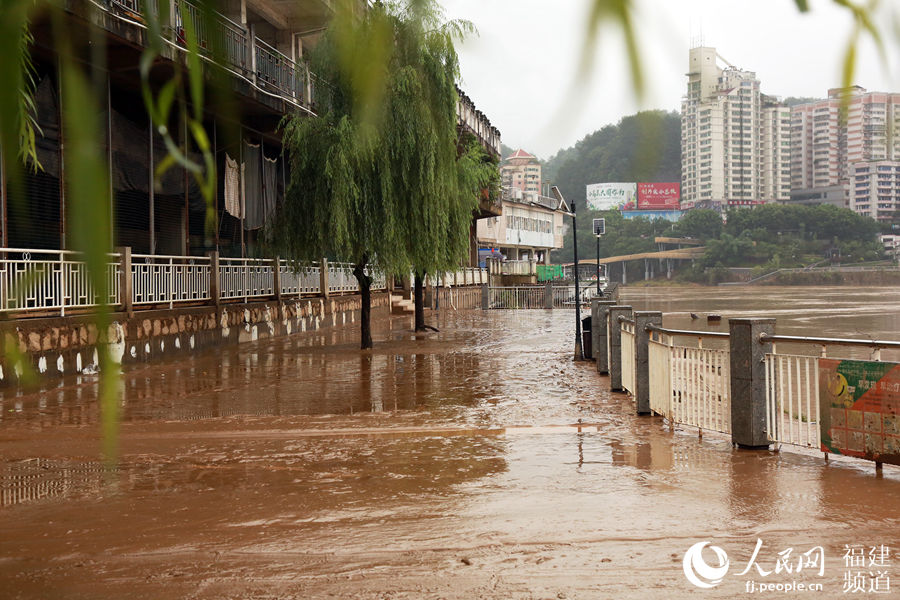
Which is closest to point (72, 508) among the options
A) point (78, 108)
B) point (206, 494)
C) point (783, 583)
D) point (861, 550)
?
point (206, 494)

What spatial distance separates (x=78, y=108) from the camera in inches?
47.1

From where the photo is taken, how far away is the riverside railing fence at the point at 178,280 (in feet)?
46.0

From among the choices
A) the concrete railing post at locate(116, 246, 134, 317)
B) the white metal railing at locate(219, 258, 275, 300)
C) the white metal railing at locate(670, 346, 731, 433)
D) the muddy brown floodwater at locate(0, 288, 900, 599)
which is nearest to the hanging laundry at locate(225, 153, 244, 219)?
the white metal railing at locate(219, 258, 275, 300)

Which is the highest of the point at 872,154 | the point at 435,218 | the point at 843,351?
the point at 435,218

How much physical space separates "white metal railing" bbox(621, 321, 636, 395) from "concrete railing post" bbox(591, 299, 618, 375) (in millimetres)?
2114

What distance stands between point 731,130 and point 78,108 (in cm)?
107

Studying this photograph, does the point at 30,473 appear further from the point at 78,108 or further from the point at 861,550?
the point at 78,108

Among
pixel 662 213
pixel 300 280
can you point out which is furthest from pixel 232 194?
pixel 662 213

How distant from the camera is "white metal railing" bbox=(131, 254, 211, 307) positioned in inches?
687

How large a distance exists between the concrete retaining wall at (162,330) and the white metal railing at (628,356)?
654cm

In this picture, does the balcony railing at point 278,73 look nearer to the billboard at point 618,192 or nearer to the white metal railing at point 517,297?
the billboard at point 618,192

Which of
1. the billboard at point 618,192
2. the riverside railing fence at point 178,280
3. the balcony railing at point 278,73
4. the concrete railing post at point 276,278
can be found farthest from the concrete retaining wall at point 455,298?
the billboard at point 618,192

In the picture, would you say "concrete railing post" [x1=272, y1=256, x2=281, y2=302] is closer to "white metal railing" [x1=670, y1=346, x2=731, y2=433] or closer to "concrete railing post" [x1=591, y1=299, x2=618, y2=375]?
"concrete railing post" [x1=591, y1=299, x2=618, y2=375]

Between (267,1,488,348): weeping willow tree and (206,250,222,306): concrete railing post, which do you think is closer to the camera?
(267,1,488,348): weeping willow tree
